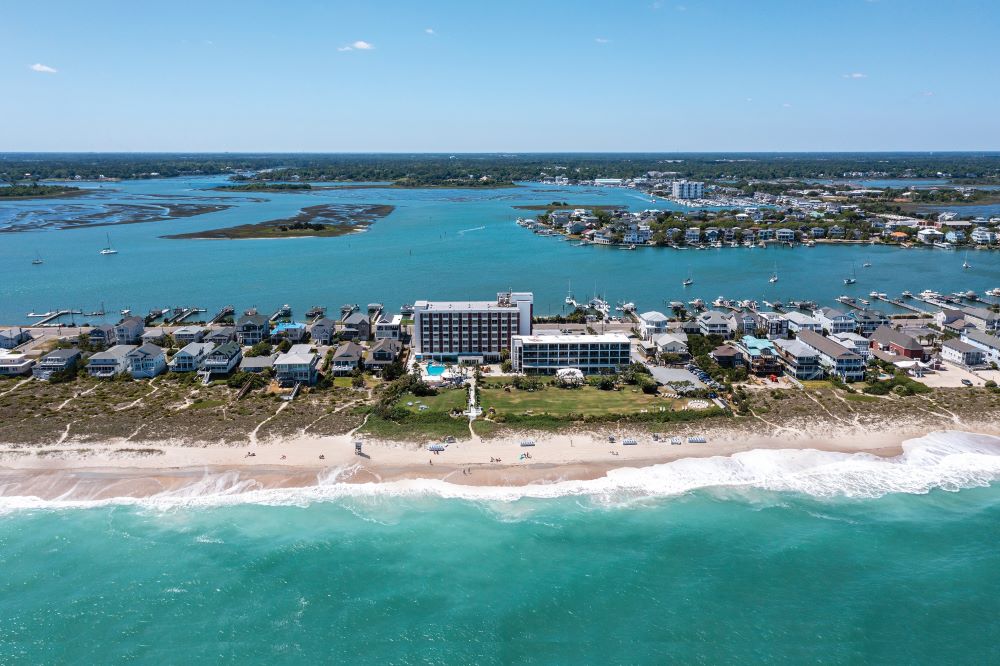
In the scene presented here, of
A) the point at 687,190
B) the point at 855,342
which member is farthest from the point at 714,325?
the point at 687,190

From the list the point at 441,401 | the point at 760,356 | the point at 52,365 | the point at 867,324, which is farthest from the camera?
the point at 867,324

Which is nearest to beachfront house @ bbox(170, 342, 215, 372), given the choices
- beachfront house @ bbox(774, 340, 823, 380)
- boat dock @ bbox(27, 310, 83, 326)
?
boat dock @ bbox(27, 310, 83, 326)

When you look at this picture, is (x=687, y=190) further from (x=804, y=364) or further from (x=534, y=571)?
(x=534, y=571)

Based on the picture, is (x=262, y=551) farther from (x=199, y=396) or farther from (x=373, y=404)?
(x=199, y=396)

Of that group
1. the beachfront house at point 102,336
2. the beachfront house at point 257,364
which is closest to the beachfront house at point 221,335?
the beachfront house at point 257,364

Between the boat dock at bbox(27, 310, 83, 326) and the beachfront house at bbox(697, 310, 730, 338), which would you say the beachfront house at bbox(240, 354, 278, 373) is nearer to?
the boat dock at bbox(27, 310, 83, 326)

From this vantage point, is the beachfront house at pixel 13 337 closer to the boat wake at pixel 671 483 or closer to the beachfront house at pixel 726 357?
the boat wake at pixel 671 483
